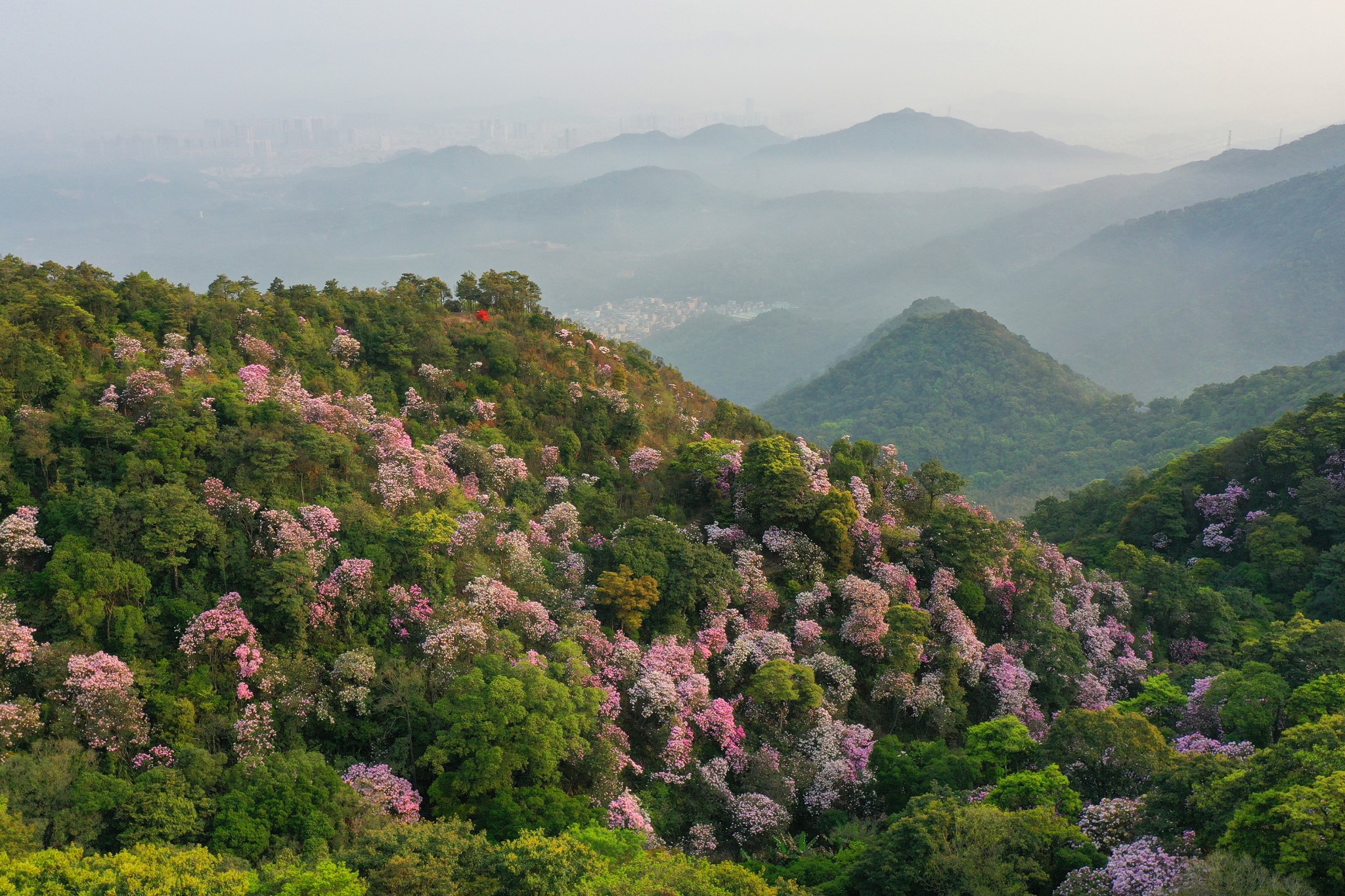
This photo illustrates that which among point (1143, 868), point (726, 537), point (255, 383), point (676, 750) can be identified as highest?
point (255, 383)

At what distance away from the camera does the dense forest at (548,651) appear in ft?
40.7

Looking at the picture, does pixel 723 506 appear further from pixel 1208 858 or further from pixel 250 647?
pixel 1208 858

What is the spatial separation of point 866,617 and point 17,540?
708 inches

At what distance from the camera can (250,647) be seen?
51.2 feet

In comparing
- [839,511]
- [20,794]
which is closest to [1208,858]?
[839,511]

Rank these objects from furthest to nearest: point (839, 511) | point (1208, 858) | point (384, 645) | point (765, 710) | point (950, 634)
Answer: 1. point (839, 511)
2. point (950, 634)
3. point (765, 710)
4. point (384, 645)
5. point (1208, 858)

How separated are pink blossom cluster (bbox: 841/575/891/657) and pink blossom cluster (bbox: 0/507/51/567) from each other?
57.0ft

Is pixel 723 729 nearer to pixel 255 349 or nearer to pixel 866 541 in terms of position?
pixel 866 541

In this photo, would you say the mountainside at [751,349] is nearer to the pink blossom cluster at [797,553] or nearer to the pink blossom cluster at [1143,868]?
the pink blossom cluster at [797,553]

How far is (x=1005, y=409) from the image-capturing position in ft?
261

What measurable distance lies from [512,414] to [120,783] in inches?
622

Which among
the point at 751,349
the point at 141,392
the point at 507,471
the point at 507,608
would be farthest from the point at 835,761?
the point at 751,349

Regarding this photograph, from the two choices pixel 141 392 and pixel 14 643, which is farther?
pixel 141 392

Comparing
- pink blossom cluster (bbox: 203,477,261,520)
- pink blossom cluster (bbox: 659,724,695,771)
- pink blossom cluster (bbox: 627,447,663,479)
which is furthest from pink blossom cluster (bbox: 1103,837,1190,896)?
pink blossom cluster (bbox: 203,477,261,520)
